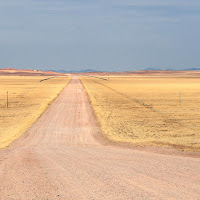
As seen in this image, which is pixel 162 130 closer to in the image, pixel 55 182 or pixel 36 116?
pixel 36 116

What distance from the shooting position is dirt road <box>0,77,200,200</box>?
912 cm

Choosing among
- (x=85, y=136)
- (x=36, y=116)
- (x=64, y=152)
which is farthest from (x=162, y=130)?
(x=36, y=116)

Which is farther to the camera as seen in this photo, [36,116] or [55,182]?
[36,116]

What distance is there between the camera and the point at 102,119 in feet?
89.1

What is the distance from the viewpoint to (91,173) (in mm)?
11188

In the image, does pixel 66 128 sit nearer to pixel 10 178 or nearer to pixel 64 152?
pixel 64 152

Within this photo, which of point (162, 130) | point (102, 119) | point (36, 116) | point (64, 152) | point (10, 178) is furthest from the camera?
point (36, 116)

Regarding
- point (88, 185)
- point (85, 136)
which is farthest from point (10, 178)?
point (85, 136)

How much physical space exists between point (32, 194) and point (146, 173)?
3.62 meters

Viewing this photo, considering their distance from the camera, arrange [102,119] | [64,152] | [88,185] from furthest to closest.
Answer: [102,119], [64,152], [88,185]

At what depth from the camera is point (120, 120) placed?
27.3 m

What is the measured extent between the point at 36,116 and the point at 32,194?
66.5 ft

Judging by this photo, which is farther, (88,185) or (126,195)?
(88,185)

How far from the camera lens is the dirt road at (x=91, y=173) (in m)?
9.12
